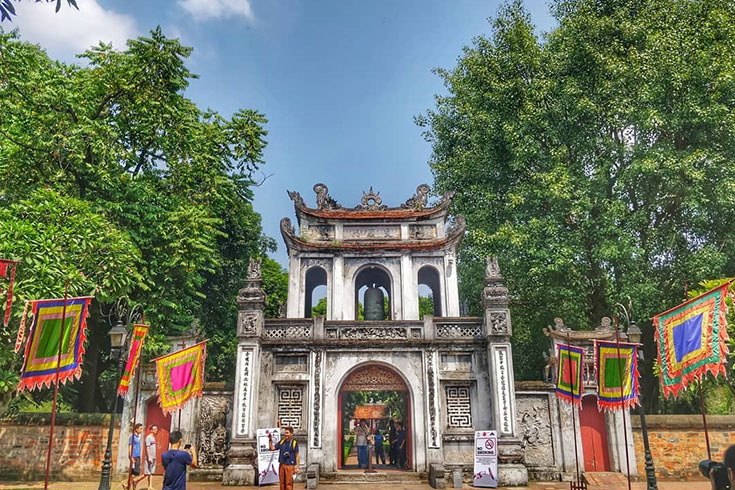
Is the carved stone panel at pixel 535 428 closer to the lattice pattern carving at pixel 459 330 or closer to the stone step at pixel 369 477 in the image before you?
the lattice pattern carving at pixel 459 330

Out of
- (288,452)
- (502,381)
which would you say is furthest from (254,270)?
(502,381)

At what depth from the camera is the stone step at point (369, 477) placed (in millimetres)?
14922

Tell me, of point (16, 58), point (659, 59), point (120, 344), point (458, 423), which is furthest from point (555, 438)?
point (16, 58)

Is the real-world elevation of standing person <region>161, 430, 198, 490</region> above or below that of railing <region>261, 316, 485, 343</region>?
below

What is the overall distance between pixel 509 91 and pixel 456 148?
4.41 metres

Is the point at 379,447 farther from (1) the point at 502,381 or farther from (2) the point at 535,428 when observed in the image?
(1) the point at 502,381

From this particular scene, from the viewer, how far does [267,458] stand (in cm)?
1462

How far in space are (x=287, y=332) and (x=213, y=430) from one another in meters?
3.74

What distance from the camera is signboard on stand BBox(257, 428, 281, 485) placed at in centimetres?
1449

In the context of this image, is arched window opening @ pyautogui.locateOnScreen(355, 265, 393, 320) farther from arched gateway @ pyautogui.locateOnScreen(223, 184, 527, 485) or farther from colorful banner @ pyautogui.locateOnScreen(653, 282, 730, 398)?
colorful banner @ pyautogui.locateOnScreen(653, 282, 730, 398)

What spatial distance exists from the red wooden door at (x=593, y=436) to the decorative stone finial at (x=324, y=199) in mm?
11179

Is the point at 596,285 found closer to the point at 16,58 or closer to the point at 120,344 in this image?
the point at 120,344

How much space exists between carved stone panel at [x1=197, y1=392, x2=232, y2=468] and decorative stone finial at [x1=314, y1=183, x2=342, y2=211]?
7.78 metres

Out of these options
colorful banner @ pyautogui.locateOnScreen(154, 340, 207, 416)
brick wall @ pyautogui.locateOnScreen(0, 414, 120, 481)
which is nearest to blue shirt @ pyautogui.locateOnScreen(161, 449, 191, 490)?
colorful banner @ pyautogui.locateOnScreen(154, 340, 207, 416)
